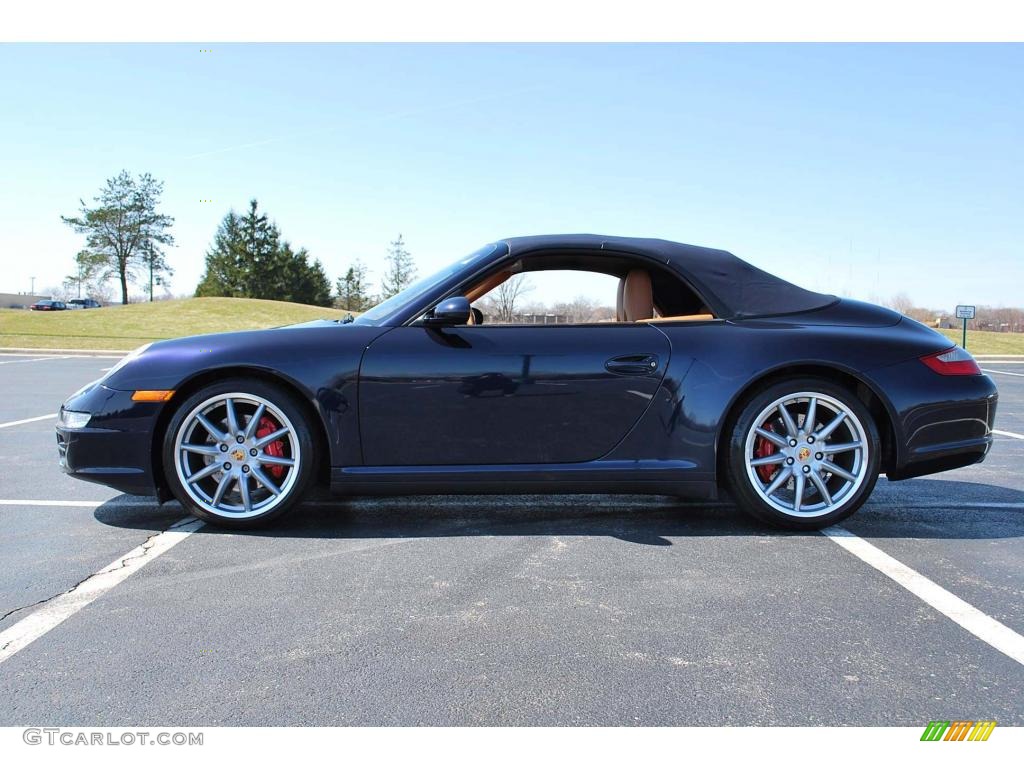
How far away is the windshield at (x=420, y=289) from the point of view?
366cm

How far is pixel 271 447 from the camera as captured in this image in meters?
3.65

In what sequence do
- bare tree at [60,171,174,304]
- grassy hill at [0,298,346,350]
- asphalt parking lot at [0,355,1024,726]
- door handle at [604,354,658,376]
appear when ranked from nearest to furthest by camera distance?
asphalt parking lot at [0,355,1024,726]
door handle at [604,354,658,376]
grassy hill at [0,298,346,350]
bare tree at [60,171,174,304]

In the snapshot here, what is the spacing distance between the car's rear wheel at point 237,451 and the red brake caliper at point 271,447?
0.04 feet

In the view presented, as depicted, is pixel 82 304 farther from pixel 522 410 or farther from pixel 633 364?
pixel 633 364

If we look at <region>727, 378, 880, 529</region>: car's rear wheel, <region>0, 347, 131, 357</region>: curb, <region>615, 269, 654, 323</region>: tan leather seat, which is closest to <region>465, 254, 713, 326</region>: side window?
<region>615, 269, 654, 323</region>: tan leather seat

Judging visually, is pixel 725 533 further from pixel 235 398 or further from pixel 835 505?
pixel 235 398

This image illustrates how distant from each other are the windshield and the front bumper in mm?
1105

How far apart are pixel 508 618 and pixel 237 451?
1734mm

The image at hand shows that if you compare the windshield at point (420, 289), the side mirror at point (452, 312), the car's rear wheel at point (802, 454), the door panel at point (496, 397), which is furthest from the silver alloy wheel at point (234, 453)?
the car's rear wheel at point (802, 454)

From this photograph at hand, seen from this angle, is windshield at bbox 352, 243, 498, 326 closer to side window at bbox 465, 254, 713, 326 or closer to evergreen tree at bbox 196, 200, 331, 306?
side window at bbox 465, 254, 713, 326

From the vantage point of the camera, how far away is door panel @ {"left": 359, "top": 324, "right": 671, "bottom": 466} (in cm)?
347

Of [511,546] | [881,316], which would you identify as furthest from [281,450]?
[881,316]
